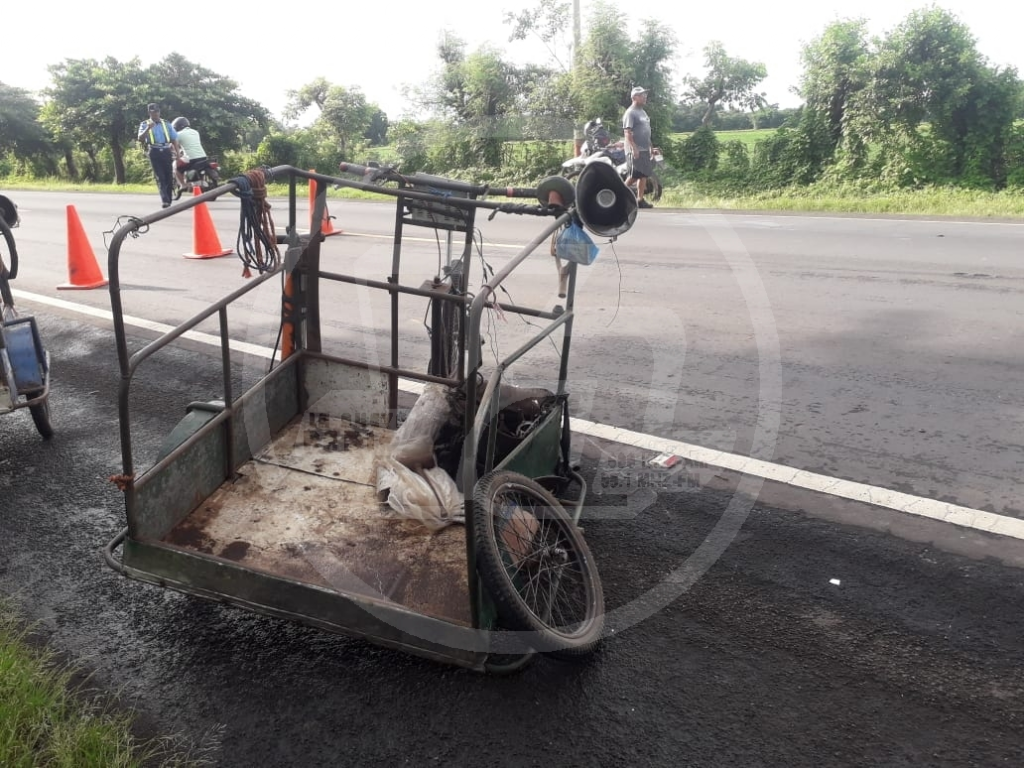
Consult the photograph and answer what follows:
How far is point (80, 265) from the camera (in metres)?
10.1

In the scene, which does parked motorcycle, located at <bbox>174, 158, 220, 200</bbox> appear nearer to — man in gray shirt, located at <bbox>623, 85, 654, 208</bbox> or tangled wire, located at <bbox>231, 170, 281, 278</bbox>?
man in gray shirt, located at <bbox>623, 85, 654, 208</bbox>

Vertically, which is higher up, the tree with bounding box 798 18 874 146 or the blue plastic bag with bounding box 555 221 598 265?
the tree with bounding box 798 18 874 146

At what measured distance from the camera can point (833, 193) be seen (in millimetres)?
18062

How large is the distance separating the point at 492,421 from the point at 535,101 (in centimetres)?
2235

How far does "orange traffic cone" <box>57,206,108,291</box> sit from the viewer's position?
10.1 m

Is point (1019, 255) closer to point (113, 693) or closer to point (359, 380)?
point (359, 380)

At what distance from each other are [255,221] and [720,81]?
93.5 feet

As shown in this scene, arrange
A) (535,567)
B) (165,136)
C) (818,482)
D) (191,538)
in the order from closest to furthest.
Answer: (535,567), (191,538), (818,482), (165,136)

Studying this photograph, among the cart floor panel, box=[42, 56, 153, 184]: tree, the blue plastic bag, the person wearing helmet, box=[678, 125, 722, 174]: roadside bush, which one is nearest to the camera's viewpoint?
the cart floor panel

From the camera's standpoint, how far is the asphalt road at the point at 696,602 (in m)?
2.94

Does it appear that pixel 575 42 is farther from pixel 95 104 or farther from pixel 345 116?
pixel 95 104

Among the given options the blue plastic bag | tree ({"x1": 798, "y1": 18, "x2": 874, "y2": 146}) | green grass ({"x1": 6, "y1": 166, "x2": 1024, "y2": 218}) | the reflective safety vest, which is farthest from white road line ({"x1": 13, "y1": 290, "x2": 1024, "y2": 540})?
tree ({"x1": 798, "y1": 18, "x2": 874, "y2": 146})

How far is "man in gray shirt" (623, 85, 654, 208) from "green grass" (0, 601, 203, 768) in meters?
12.8

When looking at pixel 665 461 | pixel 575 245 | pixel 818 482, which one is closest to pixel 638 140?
pixel 665 461
